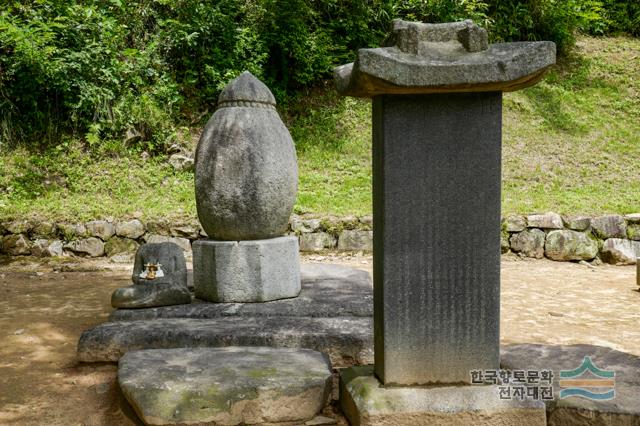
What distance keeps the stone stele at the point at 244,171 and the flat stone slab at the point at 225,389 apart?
5.04 ft

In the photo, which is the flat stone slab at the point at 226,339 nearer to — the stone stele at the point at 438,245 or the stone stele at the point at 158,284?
the stone stele at the point at 158,284

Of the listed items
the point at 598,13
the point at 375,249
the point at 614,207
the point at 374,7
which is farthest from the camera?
the point at 598,13

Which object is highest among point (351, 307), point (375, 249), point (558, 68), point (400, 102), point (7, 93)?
point (558, 68)

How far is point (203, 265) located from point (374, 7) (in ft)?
36.7

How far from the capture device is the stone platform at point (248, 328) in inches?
145

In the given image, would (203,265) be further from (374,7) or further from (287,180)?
(374,7)

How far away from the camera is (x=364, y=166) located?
433 inches

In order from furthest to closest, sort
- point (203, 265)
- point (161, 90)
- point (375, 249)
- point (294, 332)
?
point (161, 90) < point (203, 265) < point (294, 332) < point (375, 249)

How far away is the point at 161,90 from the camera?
11.6 m

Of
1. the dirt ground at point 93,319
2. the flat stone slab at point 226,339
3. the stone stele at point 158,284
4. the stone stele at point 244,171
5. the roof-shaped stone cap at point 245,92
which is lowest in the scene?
the dirt ground at point 93,319

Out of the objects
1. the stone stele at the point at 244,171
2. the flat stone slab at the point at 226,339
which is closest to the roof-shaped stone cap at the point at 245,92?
the stone stele at the point at 244,171

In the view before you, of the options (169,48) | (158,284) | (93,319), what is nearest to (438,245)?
(158,284)

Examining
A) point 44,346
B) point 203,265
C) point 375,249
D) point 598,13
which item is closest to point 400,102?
point 375,249

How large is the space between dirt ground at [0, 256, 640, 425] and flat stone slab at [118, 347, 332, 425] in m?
0.30
